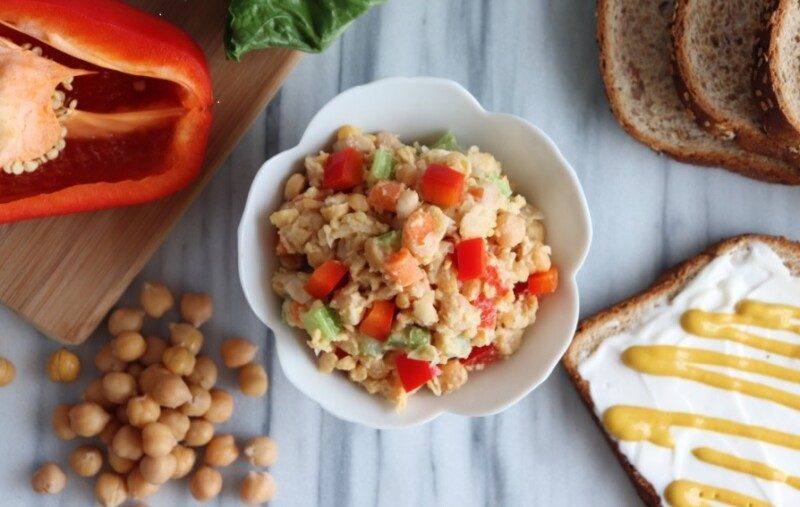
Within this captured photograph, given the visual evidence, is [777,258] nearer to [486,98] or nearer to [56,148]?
[486,98]

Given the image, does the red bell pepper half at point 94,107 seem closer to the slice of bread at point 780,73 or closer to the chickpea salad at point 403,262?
the chickpea salad at point 403,262

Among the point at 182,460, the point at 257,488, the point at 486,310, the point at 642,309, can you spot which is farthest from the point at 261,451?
the point at 642,309

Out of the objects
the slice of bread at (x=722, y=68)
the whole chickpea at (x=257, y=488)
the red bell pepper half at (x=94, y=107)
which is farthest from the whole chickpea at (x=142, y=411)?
the slice of bread at (x=722, y=68)

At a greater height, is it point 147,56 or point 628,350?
point 147,56

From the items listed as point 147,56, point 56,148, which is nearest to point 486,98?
point 147,56

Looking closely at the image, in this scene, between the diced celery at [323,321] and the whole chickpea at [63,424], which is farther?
the whole chickpea at [63,424]

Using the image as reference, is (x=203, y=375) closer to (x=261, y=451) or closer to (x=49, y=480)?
(x=261, y=451)
